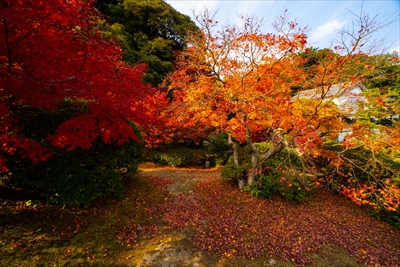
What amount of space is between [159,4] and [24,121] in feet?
69.4

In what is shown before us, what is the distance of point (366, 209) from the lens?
8578 millimetres

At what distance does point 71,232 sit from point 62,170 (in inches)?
72.7

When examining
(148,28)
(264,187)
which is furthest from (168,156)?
Result: (148,28)

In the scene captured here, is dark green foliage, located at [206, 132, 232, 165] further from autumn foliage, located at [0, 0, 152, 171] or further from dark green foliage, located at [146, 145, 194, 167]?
autumn foliage, located at [0, 0, 152, 171]

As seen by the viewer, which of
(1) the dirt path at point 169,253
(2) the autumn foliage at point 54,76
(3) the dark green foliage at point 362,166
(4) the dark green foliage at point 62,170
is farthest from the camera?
(3) the dark green foliage at point 362,166

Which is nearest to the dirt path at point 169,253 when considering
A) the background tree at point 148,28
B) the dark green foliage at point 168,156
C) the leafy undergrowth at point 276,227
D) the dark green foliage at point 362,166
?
the leafy undergrowth at point 276,227

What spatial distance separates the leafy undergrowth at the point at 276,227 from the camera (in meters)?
5.25

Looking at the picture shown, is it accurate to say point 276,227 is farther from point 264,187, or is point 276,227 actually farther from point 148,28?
point 148,28

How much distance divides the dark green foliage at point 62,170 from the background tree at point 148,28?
1292 cm

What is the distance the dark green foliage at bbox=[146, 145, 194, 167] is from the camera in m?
14.5

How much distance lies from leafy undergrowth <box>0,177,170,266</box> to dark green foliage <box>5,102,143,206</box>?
46 cm

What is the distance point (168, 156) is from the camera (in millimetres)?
14531

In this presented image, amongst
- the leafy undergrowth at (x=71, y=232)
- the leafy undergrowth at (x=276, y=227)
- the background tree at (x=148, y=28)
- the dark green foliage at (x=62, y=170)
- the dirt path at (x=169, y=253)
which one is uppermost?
the background tree at (x=148, y=28)

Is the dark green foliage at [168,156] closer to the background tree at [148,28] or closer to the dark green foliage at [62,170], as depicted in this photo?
the background tree at [148,28]
